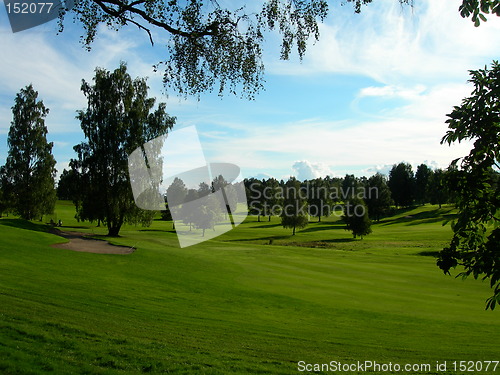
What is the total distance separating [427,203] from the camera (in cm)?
12850

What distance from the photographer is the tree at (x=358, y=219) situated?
64.2 meters

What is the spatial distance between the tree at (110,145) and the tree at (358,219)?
3624 cm

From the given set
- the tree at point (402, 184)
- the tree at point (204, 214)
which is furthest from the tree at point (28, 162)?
the tree at point (402, 184)

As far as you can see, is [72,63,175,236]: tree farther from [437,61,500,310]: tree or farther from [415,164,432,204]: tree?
[415,164,432,204]: tree

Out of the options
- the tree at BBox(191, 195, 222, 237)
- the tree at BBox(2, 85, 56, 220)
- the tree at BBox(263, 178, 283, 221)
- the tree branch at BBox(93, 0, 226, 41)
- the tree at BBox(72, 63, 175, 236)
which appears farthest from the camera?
the tree at BBox(263, 178, 283, 221)

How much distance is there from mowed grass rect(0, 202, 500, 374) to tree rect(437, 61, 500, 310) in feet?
16.0

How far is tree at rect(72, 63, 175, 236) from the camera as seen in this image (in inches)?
1641

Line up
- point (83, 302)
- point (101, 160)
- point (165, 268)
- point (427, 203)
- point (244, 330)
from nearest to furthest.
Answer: point (244, 330) < point (83, 302) < point (165, 268) < point (101, 160) < point (427, 203)

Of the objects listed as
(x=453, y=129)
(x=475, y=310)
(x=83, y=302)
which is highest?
(x=453, y=129)

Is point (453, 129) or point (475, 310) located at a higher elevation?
point (453, 129)

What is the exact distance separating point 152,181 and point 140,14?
35714 mm

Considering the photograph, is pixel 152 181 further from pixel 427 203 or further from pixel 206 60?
pixel 427 203

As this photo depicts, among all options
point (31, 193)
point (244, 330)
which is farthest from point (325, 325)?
point (31, 193)
